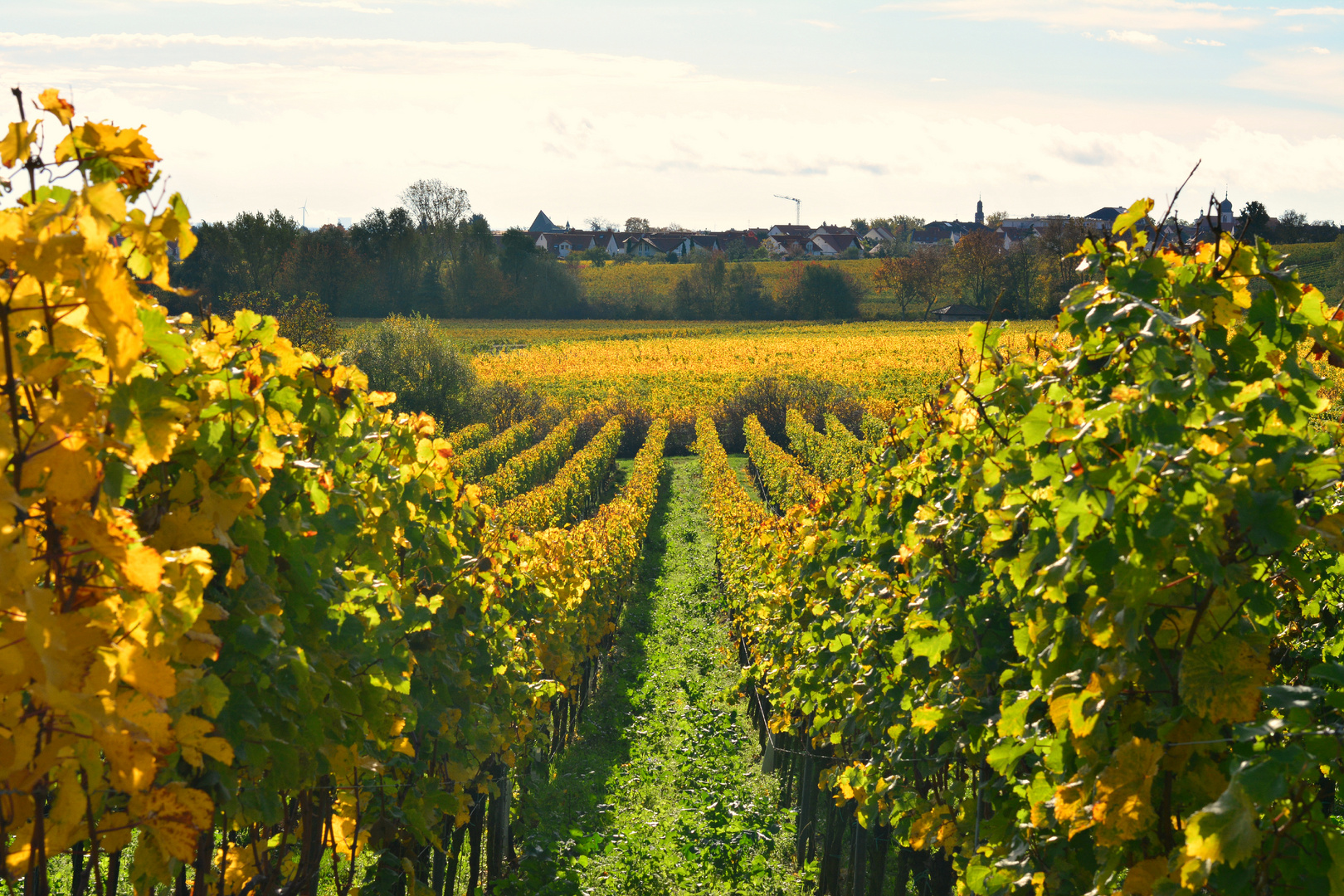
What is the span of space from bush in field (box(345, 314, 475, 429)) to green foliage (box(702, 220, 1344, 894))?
2977cm

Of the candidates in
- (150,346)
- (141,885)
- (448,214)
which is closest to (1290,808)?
(150,346)

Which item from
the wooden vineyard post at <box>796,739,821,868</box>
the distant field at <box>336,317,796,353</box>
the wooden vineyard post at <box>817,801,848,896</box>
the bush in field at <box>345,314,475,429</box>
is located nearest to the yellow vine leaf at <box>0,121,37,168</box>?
the wooden vineyard post at <box>817,801,848,896</box>

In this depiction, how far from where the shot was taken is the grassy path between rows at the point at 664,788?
6.75m

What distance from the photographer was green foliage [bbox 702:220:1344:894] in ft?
6.09

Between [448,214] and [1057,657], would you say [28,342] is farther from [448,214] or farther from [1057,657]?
[448,214]

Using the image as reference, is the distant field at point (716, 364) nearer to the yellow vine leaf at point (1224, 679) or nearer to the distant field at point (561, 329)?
the distant field at point (561, 329)

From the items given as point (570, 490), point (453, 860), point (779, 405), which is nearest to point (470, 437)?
point (570, 490)

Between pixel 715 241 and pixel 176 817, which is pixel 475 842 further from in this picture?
pixel 715 241

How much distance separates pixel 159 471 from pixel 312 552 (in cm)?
56

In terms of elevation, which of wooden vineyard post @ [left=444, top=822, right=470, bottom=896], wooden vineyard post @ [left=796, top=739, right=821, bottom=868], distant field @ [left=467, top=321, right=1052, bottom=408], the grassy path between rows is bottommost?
the grassy path between rows

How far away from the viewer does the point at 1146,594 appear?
1.98m

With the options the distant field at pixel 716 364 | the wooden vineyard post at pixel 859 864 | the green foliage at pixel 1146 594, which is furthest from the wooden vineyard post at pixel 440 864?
the distant field at pixel 716 364

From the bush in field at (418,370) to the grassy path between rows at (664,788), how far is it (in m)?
19.7

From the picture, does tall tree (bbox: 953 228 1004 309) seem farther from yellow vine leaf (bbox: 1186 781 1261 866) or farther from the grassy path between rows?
yellow vine leaf (bbox: 1186 781 1261 866)
